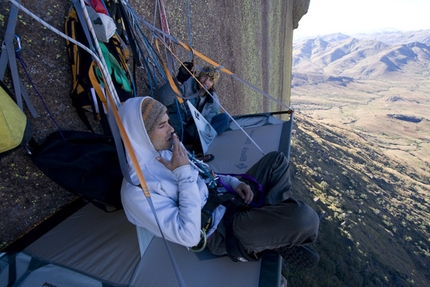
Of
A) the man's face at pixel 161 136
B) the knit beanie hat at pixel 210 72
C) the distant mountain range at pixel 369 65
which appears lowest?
the distant mountain range at pixel 369 65

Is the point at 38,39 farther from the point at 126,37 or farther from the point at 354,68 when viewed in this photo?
the point at 354,68

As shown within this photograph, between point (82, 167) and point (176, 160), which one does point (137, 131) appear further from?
point (82, 167)

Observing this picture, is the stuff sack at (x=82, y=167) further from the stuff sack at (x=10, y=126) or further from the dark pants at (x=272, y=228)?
the dark pants at (x=272, y=228)

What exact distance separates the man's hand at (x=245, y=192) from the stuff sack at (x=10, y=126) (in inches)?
63.2

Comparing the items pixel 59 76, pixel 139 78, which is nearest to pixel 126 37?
pixel 139 78

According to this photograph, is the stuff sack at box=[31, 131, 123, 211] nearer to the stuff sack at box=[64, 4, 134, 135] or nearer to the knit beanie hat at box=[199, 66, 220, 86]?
the stuff sack at box=[64, 4, 134, 135]

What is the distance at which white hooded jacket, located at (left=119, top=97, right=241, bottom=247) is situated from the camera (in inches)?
61.9

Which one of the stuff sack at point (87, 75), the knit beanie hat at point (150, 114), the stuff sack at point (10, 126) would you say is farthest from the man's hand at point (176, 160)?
the stuff sack at point (87, 75)

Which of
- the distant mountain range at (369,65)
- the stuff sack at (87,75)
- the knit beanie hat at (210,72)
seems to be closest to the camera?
the stuff sack at (87,75)

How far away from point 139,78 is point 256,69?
6809mm

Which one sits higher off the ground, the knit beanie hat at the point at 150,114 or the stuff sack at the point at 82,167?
the knit beanie hat at the point at 150,114

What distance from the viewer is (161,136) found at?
→ 179cm

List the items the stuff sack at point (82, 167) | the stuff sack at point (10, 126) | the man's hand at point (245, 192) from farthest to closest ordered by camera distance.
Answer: the man's hand at point (245, 192)
the stuff sack at point (82, 167)
the stuff sack at point (10, 126)

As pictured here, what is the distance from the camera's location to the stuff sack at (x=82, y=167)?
2014 mm
